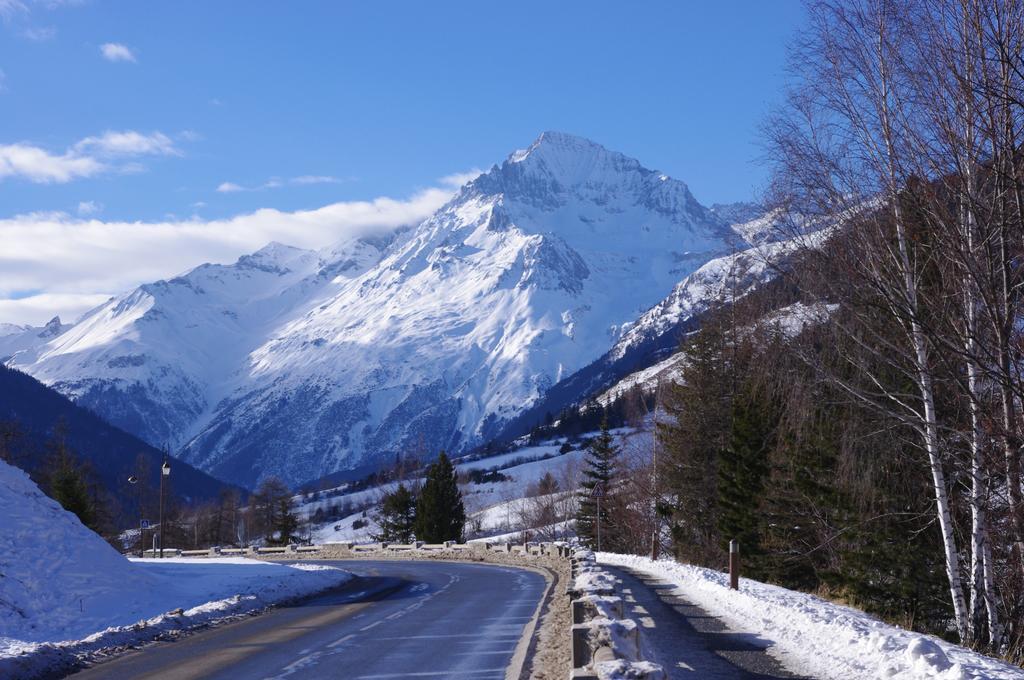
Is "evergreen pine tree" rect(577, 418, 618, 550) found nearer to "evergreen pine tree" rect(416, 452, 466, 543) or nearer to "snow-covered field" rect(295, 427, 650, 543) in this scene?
"evergreen pine tree" rect(416, 452, 466, 543)

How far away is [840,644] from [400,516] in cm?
7918

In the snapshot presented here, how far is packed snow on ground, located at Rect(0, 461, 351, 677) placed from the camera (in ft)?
58.9

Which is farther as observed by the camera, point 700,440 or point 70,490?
point 70,490

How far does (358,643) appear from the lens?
15477 millimetres

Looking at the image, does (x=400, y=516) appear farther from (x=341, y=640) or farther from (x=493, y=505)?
(x=493, y=505)

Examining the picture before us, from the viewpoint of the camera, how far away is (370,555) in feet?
203

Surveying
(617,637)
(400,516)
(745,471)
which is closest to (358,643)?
(617,637)

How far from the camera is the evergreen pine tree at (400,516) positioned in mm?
87312

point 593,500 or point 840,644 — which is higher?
point 593,500

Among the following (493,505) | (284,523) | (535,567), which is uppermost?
(493,505)

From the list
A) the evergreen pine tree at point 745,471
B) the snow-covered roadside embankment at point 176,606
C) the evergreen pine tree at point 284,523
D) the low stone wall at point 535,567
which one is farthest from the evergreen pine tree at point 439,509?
the evergreen pine tree at point 745,471

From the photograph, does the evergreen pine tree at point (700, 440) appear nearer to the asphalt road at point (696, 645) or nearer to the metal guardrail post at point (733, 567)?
the metal guardrail post at point (733, 567)

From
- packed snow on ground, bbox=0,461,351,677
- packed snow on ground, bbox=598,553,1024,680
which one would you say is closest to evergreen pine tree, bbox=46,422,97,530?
packed snow on ground, bbox=0,461,351,677

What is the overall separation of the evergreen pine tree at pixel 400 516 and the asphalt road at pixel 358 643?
61.0 m
